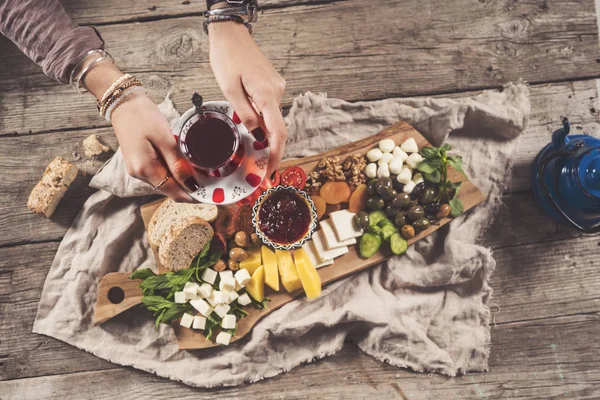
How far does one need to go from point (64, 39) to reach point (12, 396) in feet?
5.58

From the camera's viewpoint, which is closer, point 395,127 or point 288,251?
point 288,251

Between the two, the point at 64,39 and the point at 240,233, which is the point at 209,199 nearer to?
the point at 240,233

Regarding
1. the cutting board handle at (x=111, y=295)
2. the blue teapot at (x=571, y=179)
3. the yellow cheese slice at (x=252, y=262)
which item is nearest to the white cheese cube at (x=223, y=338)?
the yellow cheese slice at (x=252, y=262)

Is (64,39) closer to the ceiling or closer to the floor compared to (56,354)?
closer to the ceiling

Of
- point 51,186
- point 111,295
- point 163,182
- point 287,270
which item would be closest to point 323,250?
point 287,270

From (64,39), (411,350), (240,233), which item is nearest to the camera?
(64,39)

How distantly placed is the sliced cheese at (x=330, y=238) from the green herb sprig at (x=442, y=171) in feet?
1.46

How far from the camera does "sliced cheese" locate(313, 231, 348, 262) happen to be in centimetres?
202

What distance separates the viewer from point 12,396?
214cm

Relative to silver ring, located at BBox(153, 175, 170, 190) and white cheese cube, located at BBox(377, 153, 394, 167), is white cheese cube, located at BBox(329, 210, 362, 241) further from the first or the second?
silver ring, located at BBox(153, 175, 170, 190)

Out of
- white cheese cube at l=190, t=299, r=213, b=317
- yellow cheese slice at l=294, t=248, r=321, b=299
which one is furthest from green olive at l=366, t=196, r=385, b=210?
white cheese cube at l=190, t=299, r=213, b=317

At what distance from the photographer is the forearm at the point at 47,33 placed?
4.72 ft

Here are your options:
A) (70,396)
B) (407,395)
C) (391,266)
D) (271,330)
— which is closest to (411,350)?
(407,395)

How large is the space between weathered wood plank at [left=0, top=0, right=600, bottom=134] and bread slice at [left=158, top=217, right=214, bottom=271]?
0.67m
